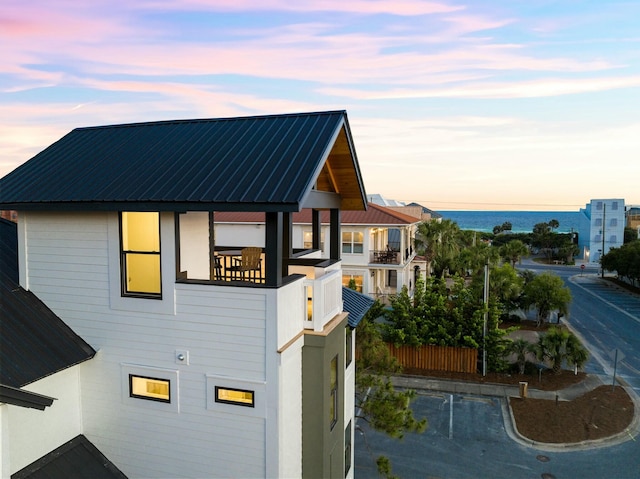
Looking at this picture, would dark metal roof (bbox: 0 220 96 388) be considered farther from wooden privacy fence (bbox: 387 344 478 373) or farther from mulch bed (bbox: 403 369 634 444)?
wooden privacy fence (bbox: 387 344 478 373)

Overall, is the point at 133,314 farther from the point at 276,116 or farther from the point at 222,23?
the point at 222,23

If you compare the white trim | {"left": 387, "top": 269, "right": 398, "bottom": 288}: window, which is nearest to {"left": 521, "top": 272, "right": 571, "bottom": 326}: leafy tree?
{"left": 387, "top": 269, "right": 398, "bottom": 288}: window

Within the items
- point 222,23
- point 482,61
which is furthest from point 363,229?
point 222,23

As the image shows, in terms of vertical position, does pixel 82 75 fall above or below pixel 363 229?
above

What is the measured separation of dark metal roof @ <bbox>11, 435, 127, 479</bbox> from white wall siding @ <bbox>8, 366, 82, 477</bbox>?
0.12 m

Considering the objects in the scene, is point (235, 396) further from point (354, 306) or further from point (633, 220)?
point (633, 220)

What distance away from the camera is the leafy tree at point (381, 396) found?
13.8 metres

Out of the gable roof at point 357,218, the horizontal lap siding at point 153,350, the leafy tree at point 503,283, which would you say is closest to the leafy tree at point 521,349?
the leafy tree at point 503,283

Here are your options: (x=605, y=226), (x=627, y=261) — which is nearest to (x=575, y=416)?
(x=627, y=261)

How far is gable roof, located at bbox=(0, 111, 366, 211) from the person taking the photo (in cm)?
750

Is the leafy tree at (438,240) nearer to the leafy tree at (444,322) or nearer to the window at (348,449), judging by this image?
the leafy tree at (444,322)

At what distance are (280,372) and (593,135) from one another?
46.5 meters

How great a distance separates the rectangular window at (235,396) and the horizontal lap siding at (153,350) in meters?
0.25

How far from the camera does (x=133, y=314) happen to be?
27.9 ft
